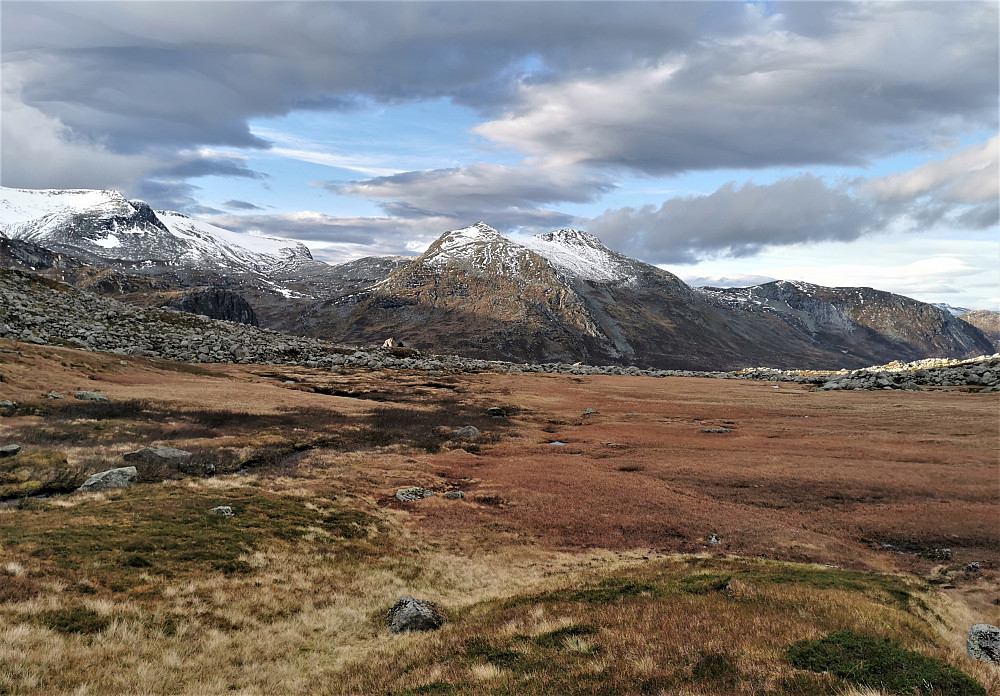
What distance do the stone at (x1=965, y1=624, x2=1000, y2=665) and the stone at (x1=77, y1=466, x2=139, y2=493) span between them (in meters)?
32.1

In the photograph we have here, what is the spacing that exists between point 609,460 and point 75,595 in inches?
1383

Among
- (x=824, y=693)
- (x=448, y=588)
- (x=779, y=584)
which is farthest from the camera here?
(x=448, y=588)

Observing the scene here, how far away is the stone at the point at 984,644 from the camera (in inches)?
501

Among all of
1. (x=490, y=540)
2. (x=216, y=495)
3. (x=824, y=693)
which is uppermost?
(x=824, y=693)

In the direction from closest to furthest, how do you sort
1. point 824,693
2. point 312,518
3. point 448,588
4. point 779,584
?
point 824,693 < point 779,584 < point 448,588 < point 312,518

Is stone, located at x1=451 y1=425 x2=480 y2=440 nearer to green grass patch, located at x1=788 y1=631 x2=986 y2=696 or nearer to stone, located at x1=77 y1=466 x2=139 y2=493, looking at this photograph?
stone, located at x1=77 y1=466 x2=139 y2=493

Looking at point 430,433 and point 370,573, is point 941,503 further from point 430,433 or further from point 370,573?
point 430,433

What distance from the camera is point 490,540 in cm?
2519

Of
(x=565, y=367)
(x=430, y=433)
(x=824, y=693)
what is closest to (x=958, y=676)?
(x=824, y=693)

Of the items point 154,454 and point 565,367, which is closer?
point 154,454

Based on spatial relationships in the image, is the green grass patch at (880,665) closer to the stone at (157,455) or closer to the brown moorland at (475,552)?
the brown moorland at (475,552)

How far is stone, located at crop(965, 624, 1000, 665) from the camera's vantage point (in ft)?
41.8

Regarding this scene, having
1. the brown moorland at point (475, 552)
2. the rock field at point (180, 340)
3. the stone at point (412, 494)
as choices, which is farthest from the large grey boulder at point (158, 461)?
the rock field at point (180, 340)

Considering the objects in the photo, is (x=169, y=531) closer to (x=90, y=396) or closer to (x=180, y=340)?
(x=90, y=396)
